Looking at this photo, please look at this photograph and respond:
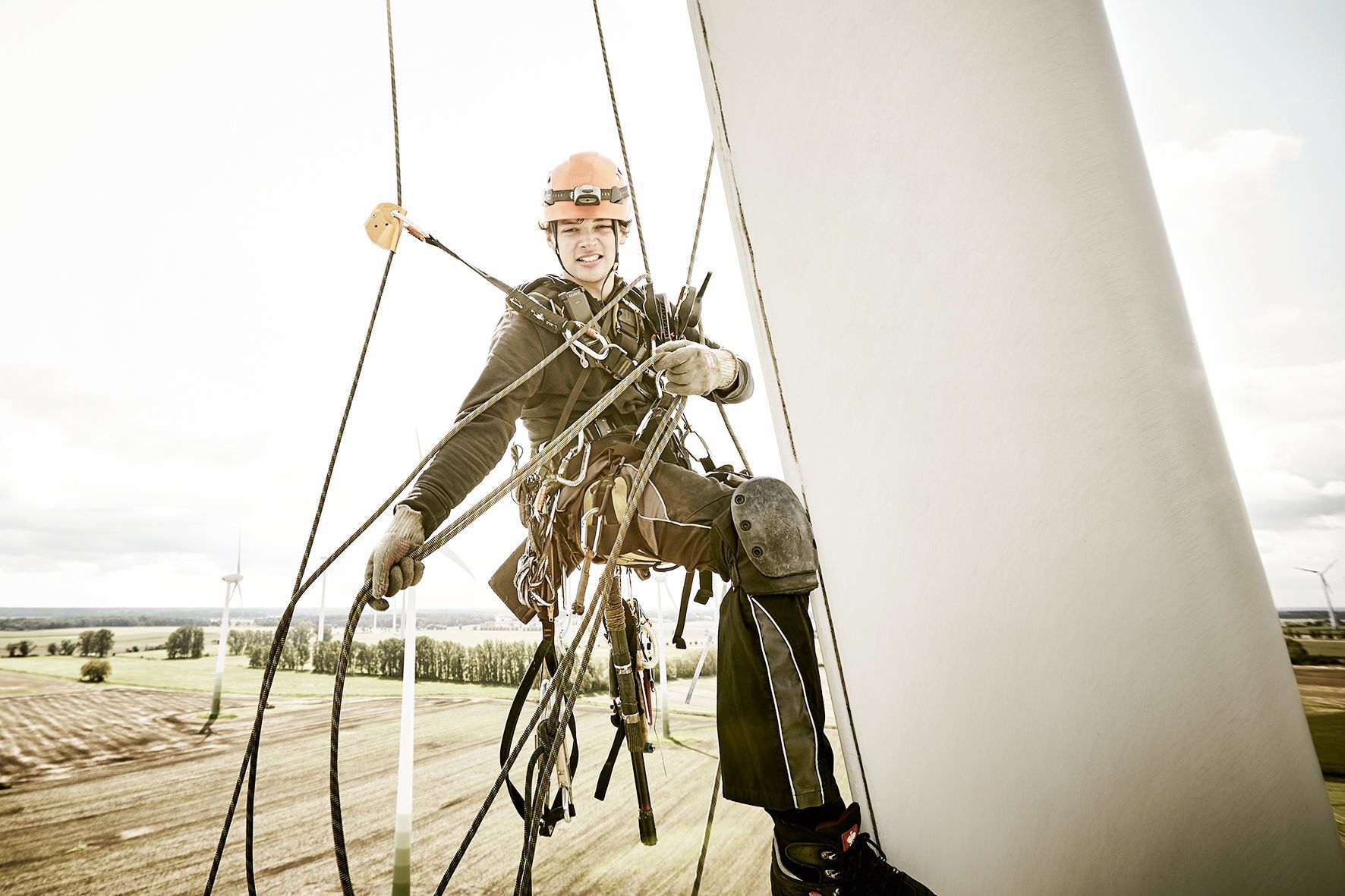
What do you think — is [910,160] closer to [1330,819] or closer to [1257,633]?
[1257,633]

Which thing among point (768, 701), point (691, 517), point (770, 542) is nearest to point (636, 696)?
point (691, 517)

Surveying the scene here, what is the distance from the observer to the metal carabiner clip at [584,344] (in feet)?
6.26

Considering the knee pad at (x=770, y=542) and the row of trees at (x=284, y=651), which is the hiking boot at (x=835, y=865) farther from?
the row of trees at (x=284, y=651)

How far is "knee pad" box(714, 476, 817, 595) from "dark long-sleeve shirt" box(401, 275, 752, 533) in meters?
0.79

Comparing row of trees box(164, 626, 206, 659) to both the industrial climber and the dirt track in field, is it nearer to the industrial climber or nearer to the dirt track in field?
the dirt track in field

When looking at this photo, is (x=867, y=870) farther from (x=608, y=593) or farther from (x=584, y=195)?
(x=584, y=195)

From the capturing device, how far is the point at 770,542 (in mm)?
1202

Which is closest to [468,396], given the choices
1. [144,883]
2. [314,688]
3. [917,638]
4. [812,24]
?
[812,24]

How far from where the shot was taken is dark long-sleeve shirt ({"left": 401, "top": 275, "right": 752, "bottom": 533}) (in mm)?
1506

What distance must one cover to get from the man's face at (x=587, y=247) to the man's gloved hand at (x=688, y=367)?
36.3 inches

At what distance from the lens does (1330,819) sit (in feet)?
2.42

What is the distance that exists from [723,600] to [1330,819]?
1015mm

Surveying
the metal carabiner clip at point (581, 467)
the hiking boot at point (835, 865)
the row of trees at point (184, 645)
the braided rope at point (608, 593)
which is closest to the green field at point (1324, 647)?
the hiking boot at point (835, 865)

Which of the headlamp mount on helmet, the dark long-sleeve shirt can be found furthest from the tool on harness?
the headlamp mount on helmet
